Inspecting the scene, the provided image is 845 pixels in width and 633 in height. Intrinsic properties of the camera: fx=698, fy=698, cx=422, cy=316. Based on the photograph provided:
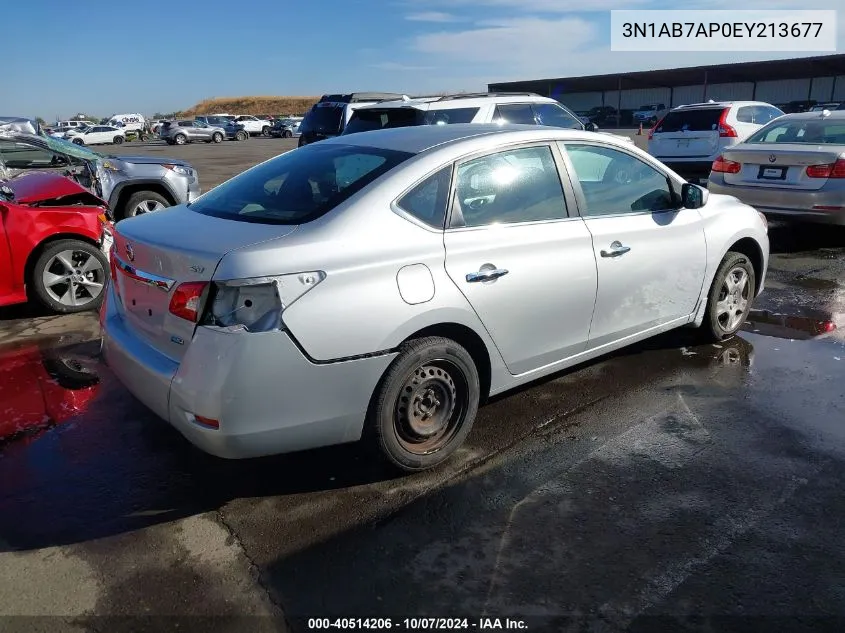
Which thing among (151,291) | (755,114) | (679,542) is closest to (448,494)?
(679,542)

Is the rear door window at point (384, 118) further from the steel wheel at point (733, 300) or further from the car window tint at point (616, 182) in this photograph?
the steel wheel at point (733, 300)

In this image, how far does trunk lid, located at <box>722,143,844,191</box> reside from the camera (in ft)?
26.4

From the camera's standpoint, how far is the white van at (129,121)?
58.2 m

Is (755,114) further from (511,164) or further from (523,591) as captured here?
(523,591)

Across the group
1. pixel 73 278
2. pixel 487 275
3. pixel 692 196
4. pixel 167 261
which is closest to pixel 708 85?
pixel 692 196

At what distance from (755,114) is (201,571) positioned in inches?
573

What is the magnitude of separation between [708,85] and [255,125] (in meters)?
34.7

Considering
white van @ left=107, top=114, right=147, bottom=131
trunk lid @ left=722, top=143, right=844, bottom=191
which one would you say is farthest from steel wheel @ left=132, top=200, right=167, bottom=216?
white van @ left=107, top=114, right=147, bottom=131

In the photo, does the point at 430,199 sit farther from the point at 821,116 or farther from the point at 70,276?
the point at 821,116

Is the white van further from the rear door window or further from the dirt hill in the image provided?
the rear door window

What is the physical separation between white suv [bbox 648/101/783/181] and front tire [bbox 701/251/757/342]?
347 inches

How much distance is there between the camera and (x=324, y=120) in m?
15.1

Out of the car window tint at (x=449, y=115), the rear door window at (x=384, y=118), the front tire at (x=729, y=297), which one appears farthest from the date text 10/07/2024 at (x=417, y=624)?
the car window tint at (x=449, y=115)

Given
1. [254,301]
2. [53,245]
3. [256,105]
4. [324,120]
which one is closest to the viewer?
[254,301]
